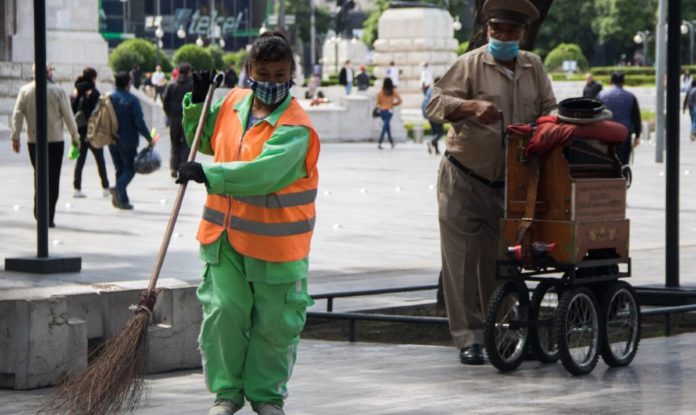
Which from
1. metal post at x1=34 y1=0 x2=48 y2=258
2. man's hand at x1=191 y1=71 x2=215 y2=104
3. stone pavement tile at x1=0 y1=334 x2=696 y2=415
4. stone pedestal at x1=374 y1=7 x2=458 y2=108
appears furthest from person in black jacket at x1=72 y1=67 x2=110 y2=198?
stone pedestal at x1=374 y1=7 x2=458 y2=108

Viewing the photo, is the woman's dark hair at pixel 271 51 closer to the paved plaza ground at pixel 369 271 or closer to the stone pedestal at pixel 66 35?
the paved plaza ground at pixel 369 271

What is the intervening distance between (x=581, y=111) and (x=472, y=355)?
1349mm

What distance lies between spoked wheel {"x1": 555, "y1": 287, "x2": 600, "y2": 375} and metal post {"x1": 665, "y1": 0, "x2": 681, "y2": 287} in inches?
101

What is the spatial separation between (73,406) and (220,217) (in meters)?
0.92

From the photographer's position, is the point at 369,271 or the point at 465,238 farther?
the point at 369,271

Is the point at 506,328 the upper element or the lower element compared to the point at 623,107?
lower

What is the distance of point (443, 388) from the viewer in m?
7.57

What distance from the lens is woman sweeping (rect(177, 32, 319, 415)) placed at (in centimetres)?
637

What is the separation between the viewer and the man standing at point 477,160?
Answer: 838cm

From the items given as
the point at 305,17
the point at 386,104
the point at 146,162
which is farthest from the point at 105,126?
the point at 305,17

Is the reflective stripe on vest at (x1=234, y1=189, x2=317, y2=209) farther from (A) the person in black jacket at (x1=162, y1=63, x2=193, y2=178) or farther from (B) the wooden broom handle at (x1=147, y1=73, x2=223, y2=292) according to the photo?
(A) the person in black jacket at (x1=162, y1=63, x2=193, y2=178)

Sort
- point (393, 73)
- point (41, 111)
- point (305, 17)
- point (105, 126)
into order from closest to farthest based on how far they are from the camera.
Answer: point (41, 111) → point (105, 126) → point (393, 73) → point (305, 17)

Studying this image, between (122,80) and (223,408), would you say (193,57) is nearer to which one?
(122,80)

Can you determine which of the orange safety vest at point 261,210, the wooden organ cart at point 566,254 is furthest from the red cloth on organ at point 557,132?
the orange safety vest at point 261,210
